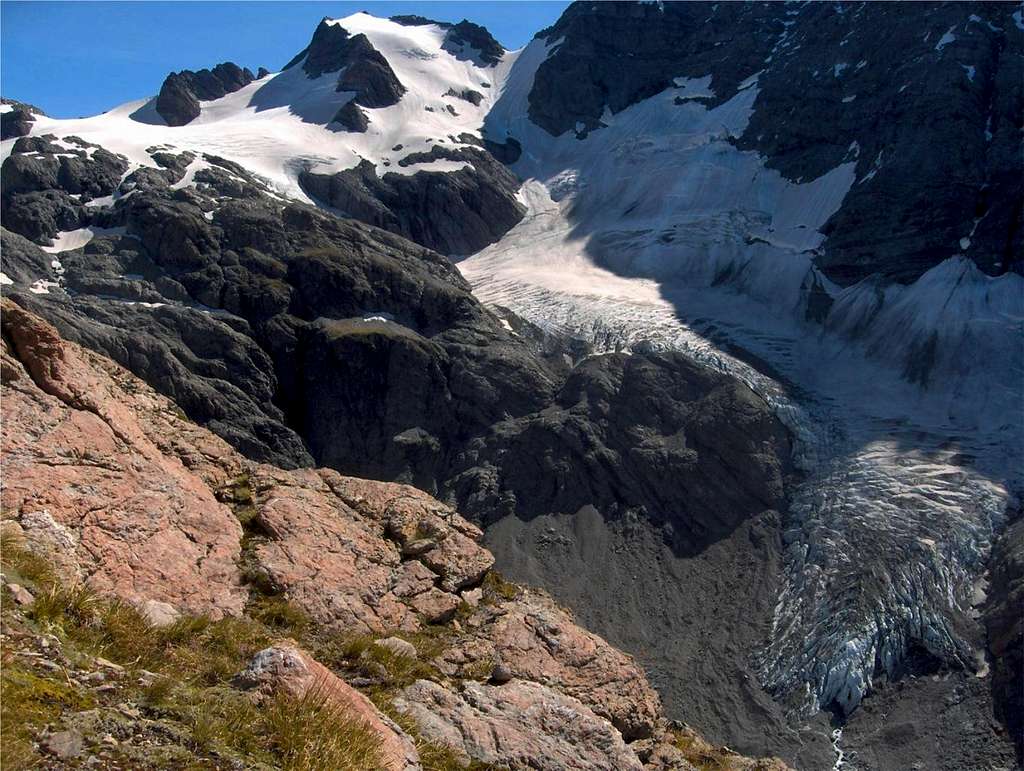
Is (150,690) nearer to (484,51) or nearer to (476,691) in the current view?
(476,691)

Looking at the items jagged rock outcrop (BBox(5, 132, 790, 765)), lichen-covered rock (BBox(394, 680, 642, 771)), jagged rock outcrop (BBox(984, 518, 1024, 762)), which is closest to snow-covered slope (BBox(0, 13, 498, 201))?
jagged rock outcrop (BBox(5, 132, 790, 765))

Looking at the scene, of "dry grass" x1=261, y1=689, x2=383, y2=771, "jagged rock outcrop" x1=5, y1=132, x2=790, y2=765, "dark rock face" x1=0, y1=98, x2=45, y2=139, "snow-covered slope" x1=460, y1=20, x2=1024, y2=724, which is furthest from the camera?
"dark rock face" x1=0, y1=98, x2=45, y2=139

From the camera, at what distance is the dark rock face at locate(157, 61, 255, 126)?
425 feet

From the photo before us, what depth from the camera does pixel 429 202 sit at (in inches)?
4186

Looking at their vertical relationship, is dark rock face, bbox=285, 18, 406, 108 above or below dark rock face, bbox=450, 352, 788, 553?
above

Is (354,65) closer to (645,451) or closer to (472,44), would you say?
(472,44)

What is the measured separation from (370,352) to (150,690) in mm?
66544

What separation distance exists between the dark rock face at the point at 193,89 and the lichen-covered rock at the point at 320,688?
434ft

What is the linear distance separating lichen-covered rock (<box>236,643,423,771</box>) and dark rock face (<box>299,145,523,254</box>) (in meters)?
95.9

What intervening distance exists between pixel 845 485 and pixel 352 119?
3040 inches

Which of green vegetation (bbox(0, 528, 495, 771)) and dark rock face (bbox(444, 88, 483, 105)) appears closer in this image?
green vegetation (bbox(0, 528, 495, 771))

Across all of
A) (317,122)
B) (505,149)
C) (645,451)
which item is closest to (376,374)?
(645,451)

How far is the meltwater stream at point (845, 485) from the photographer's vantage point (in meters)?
50.3

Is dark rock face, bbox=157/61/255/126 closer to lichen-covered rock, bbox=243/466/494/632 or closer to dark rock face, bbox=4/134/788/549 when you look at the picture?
dark rock face, bbox=4/134/788/549
